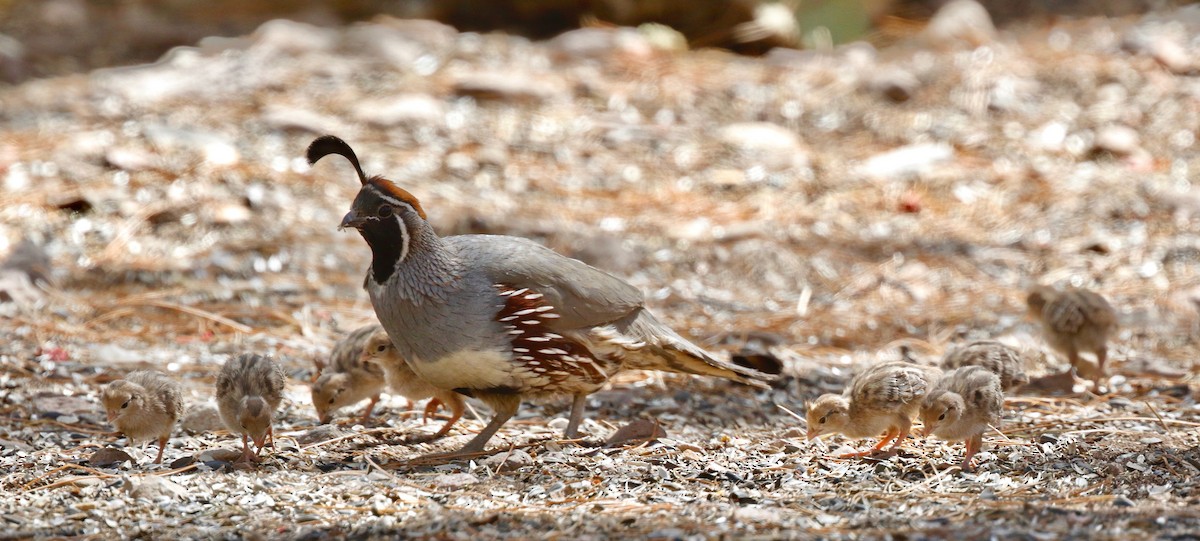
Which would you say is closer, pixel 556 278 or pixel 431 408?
pixel 556 278

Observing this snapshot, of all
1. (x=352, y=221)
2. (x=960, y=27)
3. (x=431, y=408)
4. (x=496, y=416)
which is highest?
(x=960, y=27)

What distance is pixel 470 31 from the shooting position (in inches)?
448

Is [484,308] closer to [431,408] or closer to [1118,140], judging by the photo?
[431,408]

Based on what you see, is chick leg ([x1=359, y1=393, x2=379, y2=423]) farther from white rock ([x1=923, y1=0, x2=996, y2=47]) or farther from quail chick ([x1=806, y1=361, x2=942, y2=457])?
white rock ([x1=923, y1=0, x2=996, y2=47])

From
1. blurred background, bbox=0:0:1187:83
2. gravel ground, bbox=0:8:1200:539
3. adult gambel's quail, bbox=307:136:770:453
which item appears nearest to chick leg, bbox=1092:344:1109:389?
gravel ground, bbox=0:8:1200:539

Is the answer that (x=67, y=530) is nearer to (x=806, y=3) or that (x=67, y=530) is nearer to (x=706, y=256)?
(x=706, y=256)

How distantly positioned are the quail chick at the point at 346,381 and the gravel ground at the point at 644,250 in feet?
0.39

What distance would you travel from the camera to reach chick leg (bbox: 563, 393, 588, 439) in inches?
193

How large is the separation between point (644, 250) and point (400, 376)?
2943mm

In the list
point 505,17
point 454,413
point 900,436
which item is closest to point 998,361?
point 900,436

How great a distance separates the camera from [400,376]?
195 inches

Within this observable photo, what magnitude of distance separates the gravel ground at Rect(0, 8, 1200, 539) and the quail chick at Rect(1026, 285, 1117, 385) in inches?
7.3

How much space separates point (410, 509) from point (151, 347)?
2.63 meters

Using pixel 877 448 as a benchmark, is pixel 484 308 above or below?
above
